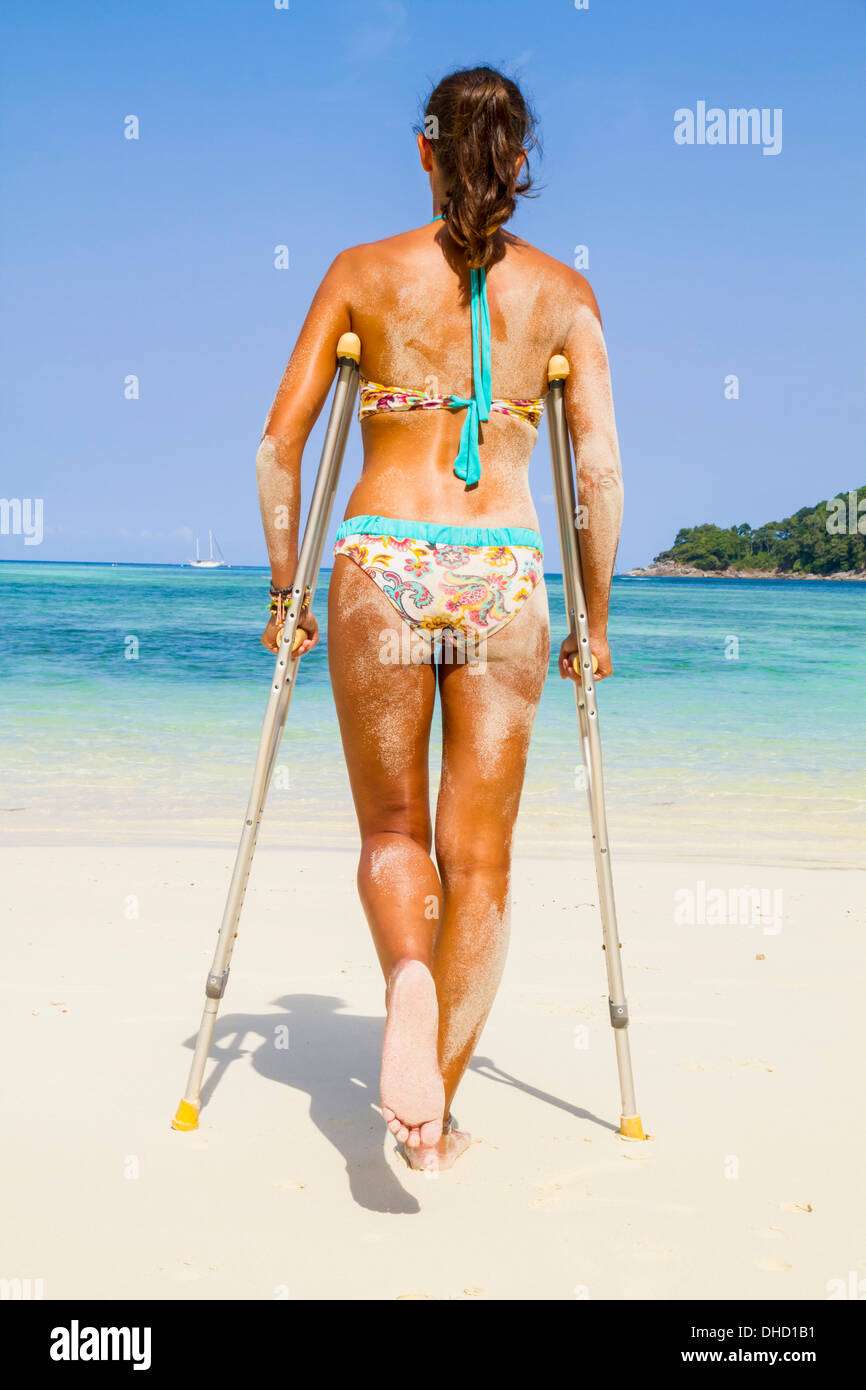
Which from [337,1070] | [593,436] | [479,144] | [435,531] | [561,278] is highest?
[479,144]

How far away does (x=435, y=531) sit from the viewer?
3041mm

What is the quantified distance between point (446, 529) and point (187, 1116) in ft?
5.98

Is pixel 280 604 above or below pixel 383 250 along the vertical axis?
below

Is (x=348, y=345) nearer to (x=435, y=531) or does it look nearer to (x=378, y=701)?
(x=435, y=531)

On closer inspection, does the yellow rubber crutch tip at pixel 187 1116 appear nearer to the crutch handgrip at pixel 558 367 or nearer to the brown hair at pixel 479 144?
the crutch handgrip at pixel 558 367

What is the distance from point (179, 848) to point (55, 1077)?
3940 millimetres

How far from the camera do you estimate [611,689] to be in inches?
830

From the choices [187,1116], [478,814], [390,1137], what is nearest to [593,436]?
[478,814]

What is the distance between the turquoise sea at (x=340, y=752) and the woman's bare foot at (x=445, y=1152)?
2685 millimetres

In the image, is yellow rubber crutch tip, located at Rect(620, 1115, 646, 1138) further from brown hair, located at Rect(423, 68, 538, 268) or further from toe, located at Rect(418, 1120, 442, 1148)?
brown hair, located at Rect(423, 68, 538, 268)

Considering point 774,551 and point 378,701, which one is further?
point 774,551

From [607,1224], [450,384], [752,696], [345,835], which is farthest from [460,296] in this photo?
[752,696]

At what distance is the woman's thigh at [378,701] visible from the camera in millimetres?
3049

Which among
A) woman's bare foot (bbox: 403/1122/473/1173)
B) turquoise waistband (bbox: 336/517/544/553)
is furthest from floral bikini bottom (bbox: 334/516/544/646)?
woman's bare foot (bbox: 403/1122/473/1173)
